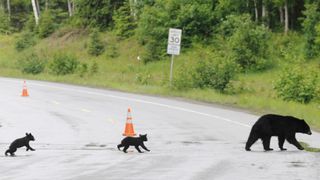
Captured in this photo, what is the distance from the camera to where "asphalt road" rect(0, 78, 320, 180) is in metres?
11.9

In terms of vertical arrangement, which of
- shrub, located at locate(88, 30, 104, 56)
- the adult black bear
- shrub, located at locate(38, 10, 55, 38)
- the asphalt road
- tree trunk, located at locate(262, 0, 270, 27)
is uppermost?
tree trunk, located at locate(262, 0, 270, 27)

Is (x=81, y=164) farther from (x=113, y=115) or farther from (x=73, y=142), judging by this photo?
(x=113, y=115)

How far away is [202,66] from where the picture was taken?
37.2 m

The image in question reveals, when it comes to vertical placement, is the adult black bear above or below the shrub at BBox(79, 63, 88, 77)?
above

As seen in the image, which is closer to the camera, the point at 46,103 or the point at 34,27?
the point at 46,103

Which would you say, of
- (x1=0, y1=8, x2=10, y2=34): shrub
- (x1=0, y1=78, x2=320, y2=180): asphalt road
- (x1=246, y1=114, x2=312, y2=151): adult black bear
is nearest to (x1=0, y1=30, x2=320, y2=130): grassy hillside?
(x1=0, y1=78, x2=320, y2=180): asphalt road

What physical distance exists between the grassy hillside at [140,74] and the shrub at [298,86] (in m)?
0.64

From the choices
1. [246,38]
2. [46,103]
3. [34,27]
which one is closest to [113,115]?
[46,103]

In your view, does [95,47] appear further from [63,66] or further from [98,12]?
[63,66]

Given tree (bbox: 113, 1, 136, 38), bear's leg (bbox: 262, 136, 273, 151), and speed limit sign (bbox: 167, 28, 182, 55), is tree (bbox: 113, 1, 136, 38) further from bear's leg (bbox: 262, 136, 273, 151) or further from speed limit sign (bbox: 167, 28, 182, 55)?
bear's leg (bbox: 262, 136, 273, 151)

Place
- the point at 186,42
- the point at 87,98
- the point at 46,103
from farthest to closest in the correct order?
1. the point at 186,42
2. the point at 87,98
3. the point at 46,103

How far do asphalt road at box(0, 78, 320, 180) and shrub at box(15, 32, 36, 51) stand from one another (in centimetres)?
3979

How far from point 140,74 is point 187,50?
12.4 m

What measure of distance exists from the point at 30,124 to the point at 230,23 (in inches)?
1415
